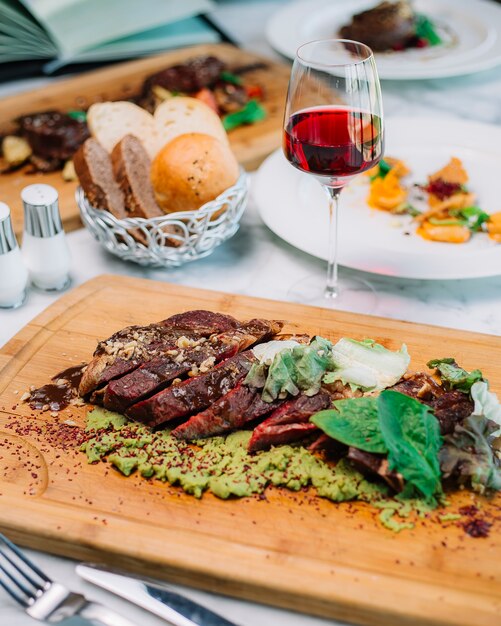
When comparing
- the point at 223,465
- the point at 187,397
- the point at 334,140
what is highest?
the point at 334,140

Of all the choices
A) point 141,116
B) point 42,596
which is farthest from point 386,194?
point 42,596

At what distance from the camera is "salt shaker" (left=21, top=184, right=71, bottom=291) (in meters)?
2.93

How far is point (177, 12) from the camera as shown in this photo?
16.9 ft

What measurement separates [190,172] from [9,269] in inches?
32.5

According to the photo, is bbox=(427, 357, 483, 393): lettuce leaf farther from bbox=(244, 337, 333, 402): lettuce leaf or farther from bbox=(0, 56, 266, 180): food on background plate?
bbox=(0, 56, 266, 180): food on background plate

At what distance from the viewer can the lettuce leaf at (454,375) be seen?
2.37 metres

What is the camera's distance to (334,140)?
2625 millimetres

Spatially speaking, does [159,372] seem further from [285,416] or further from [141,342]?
[285,416]

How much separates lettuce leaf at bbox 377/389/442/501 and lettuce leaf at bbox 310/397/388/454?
0.03 metres

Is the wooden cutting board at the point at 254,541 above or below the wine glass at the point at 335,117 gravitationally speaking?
below

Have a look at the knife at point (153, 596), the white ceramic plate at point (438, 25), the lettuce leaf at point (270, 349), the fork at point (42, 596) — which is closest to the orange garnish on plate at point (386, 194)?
the white ceramic plate at point (438, 25)

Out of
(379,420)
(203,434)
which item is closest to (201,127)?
(203,434)

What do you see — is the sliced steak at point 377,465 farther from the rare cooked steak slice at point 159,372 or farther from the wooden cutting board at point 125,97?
the wooden cutting board at point 125,97

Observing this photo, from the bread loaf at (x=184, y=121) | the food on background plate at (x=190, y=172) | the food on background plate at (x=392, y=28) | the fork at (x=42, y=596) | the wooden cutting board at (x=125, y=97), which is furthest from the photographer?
the food on background plate at (x=392, y=28)
